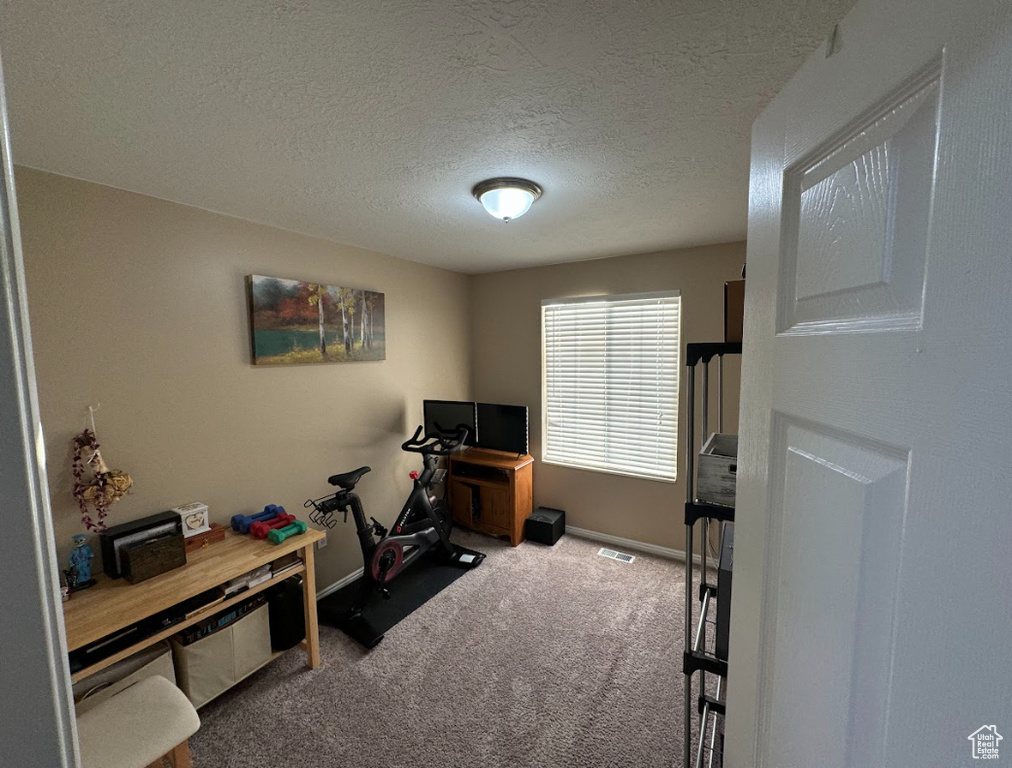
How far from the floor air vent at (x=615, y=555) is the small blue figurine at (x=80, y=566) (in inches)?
122

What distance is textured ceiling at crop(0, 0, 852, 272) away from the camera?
0.93 m

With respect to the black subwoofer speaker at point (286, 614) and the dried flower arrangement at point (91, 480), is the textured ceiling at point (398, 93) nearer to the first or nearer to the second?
the dried flower arrangement at point (91, 480)

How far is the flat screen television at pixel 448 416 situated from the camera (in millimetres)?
3367

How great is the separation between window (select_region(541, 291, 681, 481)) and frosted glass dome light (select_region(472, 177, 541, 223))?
1.73m

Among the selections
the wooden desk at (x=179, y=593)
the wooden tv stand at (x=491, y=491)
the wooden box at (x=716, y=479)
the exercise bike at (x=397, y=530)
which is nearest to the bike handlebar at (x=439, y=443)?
the exercise bike at (x=397, y=530)

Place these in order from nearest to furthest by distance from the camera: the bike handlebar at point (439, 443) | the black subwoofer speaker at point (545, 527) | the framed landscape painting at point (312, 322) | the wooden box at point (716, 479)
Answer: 1. the wooden box at point (716, 479)
2. the framed landscape painting at point (312, 322)
3. the bike handlebar at point (439, 443)
4. the black subwoofer speaker at point (545, 527)

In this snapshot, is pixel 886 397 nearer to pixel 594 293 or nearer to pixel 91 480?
pixel 91 480

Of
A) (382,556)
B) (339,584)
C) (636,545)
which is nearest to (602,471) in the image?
(636,545)

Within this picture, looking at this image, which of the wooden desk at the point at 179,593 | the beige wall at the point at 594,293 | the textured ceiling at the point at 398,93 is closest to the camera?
the textured ceiling at the point at 398,93

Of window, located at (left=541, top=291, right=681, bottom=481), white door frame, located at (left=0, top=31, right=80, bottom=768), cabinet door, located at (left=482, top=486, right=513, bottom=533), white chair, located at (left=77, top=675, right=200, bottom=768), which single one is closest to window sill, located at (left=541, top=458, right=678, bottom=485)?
window, located at (left=541, top=291, right=681, bottom=481)

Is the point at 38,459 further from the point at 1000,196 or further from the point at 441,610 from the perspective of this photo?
the point at 441,610

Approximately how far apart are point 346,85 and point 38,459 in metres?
1.19

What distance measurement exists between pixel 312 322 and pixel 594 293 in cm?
221

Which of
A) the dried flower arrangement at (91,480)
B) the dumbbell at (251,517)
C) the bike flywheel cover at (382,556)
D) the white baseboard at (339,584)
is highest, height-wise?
the dried flower arrangement at (91,480)
